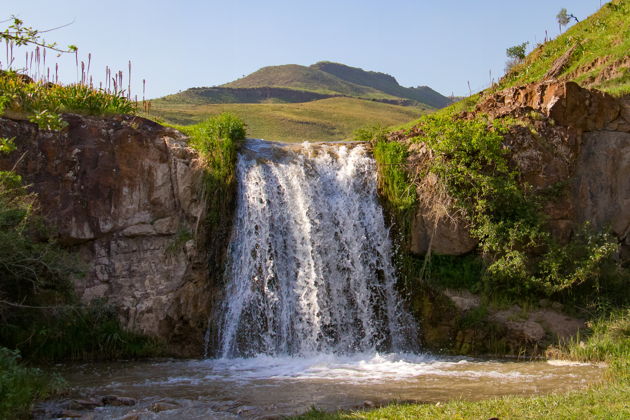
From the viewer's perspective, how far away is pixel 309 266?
13438 millimetres

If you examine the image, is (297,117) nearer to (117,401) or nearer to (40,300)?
(40,300)

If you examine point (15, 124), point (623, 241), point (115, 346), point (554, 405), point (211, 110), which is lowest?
point (115, 346)

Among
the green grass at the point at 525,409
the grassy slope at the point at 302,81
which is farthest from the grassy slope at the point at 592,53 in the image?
the grassy slope at the point at 302,81

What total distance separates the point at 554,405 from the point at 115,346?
857cm

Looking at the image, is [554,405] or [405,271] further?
[405,271]

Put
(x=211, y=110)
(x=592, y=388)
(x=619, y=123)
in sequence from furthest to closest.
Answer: (x=211, y=110) → (x=619, y=123) → (x=592, y=388)

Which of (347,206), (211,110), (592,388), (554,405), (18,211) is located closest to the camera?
(554,405)

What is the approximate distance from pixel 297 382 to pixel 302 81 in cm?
11747

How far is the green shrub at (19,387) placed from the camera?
24.2 ft

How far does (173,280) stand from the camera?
43.5 ft

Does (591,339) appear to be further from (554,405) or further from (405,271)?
(554,405)

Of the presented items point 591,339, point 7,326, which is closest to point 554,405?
point 591,339

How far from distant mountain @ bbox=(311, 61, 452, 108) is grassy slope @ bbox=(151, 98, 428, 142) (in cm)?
6843

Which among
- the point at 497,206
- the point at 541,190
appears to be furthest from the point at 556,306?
the point at 541,190
